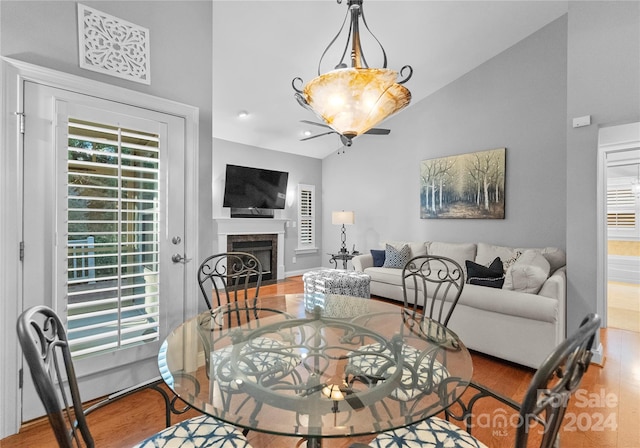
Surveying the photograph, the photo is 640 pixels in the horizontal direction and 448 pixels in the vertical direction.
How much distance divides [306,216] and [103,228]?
5.03m

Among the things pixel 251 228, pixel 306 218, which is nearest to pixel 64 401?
pixel 251 228

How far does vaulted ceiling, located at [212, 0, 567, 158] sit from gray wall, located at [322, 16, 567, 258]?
12.4 inches

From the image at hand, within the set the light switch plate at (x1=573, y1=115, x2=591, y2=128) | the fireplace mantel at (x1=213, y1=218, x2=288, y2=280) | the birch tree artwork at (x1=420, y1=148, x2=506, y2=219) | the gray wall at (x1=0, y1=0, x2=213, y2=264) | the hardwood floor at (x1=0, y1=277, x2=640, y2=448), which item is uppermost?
the gray wall at (x1=0, y1=0, x2=213, y2=264)

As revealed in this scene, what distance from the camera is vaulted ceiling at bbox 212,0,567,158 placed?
10.7 ft

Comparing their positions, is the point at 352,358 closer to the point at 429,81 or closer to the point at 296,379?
the point at 296,379

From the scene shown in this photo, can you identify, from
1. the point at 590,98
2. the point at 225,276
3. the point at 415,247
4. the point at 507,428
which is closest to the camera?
the point at 507,428

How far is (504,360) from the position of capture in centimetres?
286

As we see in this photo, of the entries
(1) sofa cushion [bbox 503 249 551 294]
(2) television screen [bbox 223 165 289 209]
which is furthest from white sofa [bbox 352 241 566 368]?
(2) television screen [bbox 223 165 289 209]

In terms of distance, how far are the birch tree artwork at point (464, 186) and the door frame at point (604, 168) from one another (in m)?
1.51

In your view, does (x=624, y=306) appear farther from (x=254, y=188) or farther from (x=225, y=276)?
(x=254, y=188)

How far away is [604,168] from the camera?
290 cm

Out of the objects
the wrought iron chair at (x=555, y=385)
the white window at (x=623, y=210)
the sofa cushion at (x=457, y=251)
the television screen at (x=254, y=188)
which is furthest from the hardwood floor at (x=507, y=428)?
the television screen at (x=254, y=188)

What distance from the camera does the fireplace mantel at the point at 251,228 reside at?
548 cm

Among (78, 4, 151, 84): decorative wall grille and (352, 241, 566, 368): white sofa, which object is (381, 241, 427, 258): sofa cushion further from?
(78, 4, 151, 84): decorative wall grille
